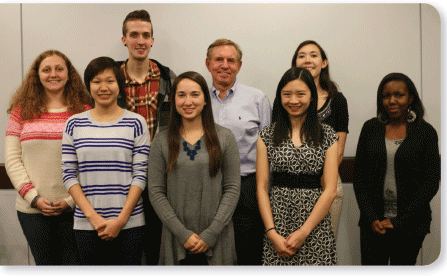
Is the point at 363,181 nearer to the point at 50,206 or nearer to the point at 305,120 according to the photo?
the point at 305,120

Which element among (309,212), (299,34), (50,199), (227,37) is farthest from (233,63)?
(50,199)

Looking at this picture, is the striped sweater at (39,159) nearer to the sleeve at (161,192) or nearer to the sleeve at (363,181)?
the sleeve at (161,192)

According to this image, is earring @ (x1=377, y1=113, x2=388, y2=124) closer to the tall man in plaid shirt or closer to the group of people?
the group of people

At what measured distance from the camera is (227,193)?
6.11ft

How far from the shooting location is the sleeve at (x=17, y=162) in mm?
2010

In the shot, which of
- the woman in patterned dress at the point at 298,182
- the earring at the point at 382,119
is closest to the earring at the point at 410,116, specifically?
the earring at the point at 382,119

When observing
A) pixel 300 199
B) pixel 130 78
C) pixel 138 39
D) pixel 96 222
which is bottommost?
pixel 96 222

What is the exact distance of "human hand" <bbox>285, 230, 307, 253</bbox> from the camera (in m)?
1.79

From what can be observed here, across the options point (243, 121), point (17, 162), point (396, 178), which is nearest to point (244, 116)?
point (243, 121)

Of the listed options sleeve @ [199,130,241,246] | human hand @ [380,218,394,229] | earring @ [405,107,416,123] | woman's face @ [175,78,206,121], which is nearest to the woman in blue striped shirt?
woman's face @ [175,78,206,121]

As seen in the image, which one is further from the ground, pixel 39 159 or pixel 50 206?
pixel 39 159

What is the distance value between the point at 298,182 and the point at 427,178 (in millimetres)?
776

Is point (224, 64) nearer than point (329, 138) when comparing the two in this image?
No

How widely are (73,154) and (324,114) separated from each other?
4.29 feet
